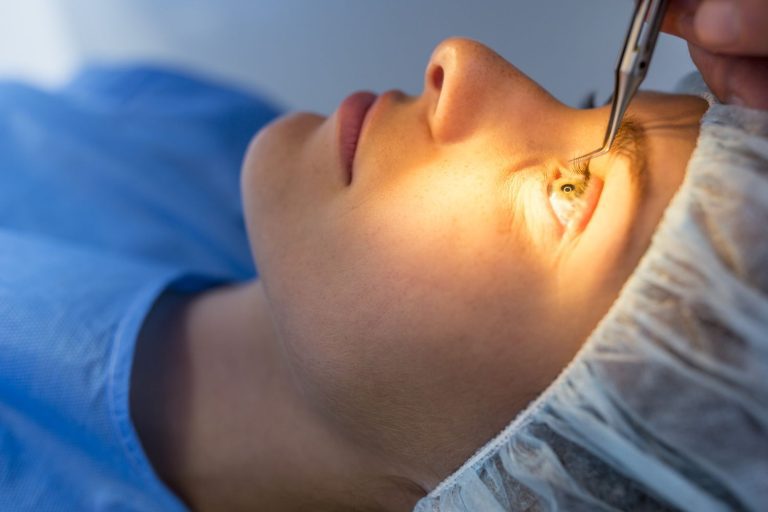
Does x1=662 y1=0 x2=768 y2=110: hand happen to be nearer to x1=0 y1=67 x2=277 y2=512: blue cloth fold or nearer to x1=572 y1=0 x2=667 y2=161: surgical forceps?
x1=572 y1=0 x2=667 y2=161: surgical forceps

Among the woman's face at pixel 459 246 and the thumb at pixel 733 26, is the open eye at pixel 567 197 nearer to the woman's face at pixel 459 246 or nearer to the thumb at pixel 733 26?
the woman's face at pixel 459 246

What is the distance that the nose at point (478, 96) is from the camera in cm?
89

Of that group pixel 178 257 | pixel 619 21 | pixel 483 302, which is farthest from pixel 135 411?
pixel 619 21

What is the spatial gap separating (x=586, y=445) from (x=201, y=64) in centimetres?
155

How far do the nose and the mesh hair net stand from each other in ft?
0.68

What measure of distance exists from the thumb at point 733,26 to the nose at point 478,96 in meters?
0.21

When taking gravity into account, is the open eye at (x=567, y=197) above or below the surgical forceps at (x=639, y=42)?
below

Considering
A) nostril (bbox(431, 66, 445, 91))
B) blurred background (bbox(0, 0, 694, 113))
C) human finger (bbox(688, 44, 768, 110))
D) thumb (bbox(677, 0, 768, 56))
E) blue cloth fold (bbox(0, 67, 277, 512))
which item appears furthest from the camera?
blurred background (bbox(0, 0, 694, 113))

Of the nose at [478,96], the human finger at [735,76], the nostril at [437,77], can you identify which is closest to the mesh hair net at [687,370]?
the human finger at [735,76]

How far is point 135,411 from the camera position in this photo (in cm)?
116

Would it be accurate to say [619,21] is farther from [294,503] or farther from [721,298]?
[294,503]

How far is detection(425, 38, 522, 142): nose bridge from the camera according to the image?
2.95ft

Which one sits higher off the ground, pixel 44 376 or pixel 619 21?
pixel 619 21

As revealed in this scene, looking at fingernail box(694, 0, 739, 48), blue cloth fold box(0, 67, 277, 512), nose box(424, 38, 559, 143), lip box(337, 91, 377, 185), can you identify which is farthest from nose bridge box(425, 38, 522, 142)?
blue cloth fold box(0, 67, 277, 512)
